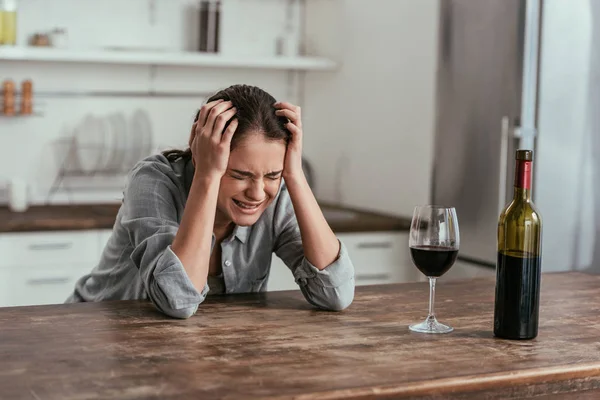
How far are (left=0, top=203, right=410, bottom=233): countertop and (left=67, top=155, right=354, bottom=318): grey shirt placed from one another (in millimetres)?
1417

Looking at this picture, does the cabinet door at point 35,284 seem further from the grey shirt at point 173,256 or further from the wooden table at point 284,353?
the wooden table at point 284,353

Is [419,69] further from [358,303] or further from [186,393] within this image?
[186,393]

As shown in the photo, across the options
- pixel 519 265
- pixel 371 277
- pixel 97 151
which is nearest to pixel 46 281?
pixel 97 151

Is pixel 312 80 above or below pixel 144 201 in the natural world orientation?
above

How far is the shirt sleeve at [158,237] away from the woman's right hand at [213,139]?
0.55ft

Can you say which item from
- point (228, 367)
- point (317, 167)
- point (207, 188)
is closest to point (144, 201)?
point (207, 188)

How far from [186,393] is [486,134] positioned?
250 cm

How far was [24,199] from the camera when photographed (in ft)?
13.4

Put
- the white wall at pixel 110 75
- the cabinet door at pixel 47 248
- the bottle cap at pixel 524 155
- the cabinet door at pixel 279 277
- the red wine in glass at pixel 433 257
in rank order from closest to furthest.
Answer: the bottle cap at pixel 524 155 < the red wine in glass at pixel 433 257 < the cabinet door at pixel 47 248 < the cabinet door at pixel 279 277 < the white wall at pixel 110 75

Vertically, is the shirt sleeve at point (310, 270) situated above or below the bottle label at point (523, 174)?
below

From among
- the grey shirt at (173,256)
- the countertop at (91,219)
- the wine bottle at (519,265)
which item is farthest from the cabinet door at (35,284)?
the wine bottle at (519,265)

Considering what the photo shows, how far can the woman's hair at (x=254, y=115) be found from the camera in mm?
2008

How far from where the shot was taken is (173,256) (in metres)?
1.92

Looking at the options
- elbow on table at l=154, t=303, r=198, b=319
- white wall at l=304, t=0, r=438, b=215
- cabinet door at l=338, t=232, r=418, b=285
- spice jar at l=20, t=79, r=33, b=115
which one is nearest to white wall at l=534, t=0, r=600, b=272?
white wall at l=304, t=0, r=438, b=215
